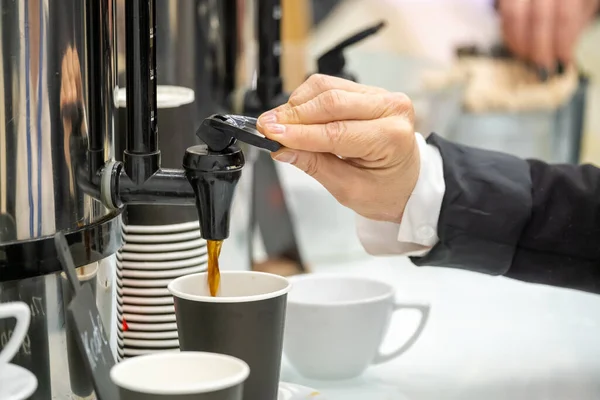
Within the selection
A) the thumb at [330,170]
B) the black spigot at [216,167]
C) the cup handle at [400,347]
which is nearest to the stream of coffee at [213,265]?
the black spigot at [216,167]

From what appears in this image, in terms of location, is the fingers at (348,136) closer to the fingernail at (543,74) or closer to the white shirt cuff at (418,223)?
the white shirt cuff at (418,223)

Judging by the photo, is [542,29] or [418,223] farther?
[542,29]

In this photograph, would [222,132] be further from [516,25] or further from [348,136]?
[516,25]

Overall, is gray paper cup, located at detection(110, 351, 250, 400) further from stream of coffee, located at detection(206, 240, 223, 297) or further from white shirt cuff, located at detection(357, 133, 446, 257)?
white shirt cuff, located at detection(357, 133, 446, 257)

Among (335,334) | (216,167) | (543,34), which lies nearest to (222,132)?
(216,167)

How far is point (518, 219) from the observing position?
0.87 m

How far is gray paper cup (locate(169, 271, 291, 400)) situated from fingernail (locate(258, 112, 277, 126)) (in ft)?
0.38

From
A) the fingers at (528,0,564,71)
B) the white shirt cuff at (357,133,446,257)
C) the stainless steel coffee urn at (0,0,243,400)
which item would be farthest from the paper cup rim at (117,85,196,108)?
the fingers at (528,0,564,71)

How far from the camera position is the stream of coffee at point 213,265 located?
1.87 feet

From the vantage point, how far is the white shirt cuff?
83cm

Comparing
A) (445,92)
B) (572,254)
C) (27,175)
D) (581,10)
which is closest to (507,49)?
(581,10)

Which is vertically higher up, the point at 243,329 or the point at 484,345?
the point at 243,329

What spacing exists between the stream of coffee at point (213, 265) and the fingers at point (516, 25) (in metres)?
1.44

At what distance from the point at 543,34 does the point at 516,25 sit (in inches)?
3.7
